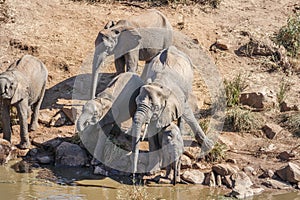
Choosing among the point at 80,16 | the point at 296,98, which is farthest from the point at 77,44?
the point at 296,98

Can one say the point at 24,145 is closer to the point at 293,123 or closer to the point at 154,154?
the point at 154,154

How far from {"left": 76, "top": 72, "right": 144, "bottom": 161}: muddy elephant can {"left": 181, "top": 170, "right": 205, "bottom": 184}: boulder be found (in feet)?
3.89

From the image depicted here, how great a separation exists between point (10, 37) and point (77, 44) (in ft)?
4.47

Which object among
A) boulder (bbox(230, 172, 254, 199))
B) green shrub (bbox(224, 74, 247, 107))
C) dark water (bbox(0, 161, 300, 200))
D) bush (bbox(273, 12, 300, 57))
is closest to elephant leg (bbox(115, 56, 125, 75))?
green shrub (bbox(224, 74, 247, 107))

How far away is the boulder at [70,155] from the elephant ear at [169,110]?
144 centimetres

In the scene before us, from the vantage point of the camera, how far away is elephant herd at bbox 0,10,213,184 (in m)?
9.98

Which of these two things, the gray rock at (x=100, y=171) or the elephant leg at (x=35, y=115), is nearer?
the gray rock at (x=100, y=171)

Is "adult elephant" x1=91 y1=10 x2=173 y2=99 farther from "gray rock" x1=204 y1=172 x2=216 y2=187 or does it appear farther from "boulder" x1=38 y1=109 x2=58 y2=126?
"gray rock" x1=204 y1=172 x2=216 y2=187

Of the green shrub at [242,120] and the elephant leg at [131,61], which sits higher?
the elephant leg at [131,61]

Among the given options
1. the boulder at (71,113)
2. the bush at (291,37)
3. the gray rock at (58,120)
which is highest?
the bush at (291,37)

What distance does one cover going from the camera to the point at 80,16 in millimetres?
15453

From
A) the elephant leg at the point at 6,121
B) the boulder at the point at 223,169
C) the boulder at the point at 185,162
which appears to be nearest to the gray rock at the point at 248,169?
the boulder at the point at 223,169

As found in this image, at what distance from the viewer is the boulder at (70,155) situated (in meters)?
10.9

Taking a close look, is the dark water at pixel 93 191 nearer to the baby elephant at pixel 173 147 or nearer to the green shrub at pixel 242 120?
the baby elephant at pixel 173 147
